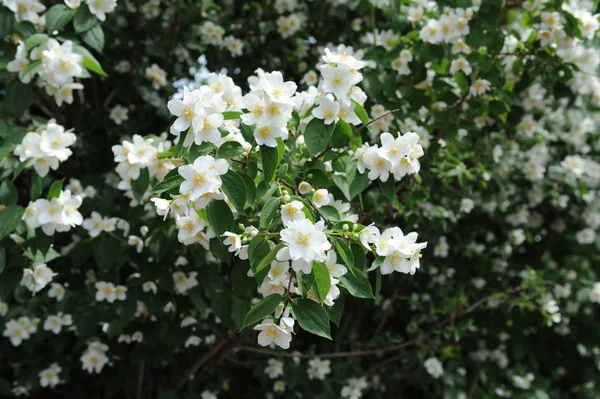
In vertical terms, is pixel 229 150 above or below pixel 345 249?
above

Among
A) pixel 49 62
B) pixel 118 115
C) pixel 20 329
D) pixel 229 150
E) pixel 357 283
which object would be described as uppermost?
pixel 229 150

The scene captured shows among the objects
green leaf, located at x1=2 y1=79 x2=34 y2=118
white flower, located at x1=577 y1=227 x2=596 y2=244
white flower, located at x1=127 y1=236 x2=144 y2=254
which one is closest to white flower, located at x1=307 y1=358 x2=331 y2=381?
white flower, located at x1=127 y1=236 x2=144 y2=254

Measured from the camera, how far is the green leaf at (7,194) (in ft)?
5.74

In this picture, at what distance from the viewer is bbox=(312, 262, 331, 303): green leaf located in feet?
3.94

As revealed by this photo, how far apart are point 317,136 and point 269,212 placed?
0.91 feet

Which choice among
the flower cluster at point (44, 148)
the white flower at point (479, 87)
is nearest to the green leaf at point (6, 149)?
the flower cluster at point (44, 148)

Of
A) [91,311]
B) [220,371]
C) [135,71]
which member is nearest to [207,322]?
[91,311]

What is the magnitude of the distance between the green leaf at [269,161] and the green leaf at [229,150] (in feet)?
0.16

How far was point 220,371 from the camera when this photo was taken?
9.11 feet

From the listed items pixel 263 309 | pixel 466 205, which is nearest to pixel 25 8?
pixel 263 309

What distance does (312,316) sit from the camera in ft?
4.02

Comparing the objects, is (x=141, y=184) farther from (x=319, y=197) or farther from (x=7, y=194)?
(x=319, y=197)

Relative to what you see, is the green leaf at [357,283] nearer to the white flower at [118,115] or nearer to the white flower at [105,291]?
the white flower at [105,291]

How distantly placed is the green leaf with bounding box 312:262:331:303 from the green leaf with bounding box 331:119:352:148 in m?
0.38
